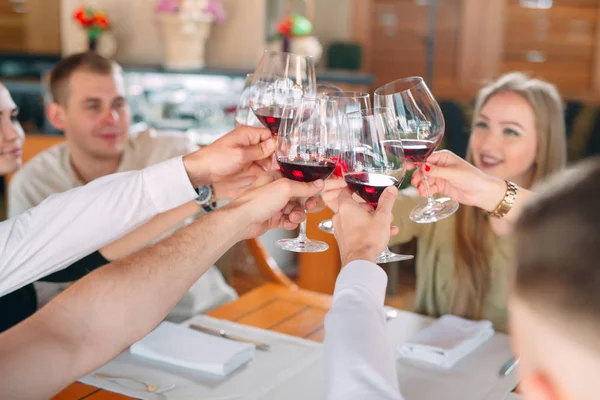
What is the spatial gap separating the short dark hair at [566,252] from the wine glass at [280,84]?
3.29 feet

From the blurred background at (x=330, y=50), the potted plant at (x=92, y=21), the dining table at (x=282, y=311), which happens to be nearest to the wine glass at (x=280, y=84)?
the dining table at (x=282, y=311)

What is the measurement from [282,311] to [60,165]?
128cm

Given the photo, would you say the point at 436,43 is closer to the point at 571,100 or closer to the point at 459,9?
the point at 459,9

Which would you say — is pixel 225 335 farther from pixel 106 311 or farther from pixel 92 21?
pixel 92 21

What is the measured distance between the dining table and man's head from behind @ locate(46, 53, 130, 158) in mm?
1068

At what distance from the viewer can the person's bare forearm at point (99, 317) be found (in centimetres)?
121

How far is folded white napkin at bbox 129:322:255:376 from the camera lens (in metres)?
1.52

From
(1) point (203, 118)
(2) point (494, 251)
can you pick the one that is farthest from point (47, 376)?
(1) point (203, 118)

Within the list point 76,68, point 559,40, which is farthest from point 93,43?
point 559,40

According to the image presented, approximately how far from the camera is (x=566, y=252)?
0.68 metres

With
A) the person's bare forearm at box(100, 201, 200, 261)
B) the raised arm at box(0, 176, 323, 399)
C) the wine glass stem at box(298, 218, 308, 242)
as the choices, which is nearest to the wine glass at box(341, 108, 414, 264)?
the raised arm at box(0, 176, 323, 399)

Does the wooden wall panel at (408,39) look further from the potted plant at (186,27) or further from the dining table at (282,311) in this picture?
the dining table at (282,311)

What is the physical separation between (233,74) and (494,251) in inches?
110

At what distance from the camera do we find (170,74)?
15.7 feet
